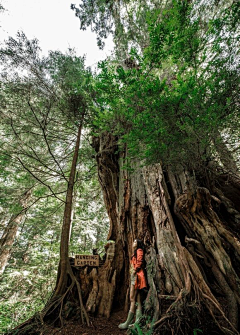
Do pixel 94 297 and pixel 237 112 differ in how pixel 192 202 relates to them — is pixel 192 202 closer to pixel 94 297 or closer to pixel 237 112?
pixel 237 112

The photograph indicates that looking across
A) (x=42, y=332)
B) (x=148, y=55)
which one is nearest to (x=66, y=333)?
(x=42, y=332)

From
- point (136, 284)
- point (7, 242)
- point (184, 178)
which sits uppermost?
point (184, 178)

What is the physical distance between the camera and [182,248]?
3.06 meters

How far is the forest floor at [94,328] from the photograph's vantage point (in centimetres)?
296

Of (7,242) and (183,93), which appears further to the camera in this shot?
(7,242)

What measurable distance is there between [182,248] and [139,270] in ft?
3.66

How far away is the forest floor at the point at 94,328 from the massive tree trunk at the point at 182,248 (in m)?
0.58

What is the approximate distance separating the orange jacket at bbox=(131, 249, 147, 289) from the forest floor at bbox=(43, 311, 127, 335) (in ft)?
2.69

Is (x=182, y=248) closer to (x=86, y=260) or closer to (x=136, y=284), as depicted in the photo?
(x=136, y=284)

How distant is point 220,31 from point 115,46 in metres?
5.30

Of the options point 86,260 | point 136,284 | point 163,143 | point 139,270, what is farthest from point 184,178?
point 86,260

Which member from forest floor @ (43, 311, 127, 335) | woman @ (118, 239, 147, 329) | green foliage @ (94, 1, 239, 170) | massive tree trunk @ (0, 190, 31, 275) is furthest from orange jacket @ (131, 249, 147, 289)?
massive tree trunk @ (0, 190, 31, 275)

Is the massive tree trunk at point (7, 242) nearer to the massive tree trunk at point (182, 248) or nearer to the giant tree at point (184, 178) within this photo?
the massive tree trunk at point (182, 248)

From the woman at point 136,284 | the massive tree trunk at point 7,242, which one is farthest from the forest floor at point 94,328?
the massive tree trunk at point 7,242
